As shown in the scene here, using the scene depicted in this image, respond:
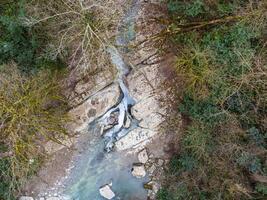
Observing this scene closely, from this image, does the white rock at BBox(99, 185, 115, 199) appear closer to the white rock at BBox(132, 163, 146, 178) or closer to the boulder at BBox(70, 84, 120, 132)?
the white rock at BBox(132, 163, 146, 178)

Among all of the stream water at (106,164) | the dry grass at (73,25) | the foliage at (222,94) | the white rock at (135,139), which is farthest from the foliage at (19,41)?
the foliage at (222,94)

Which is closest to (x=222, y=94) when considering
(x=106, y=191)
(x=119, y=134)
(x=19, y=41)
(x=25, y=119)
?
(x=119, y=134)

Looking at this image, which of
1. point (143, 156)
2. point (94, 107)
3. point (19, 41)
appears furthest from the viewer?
point (143, 156)

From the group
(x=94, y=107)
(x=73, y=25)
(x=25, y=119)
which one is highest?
(x=73, y=25)

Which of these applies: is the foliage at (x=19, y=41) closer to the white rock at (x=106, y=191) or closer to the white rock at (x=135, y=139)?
the white rock at (x=135, y=139)

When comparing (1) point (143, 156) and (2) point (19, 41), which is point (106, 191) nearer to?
(1) point (143, 156)

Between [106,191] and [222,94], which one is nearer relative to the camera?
[222,94]

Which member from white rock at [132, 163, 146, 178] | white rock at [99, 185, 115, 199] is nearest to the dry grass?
white rock at [132, 163, 146, 178]
